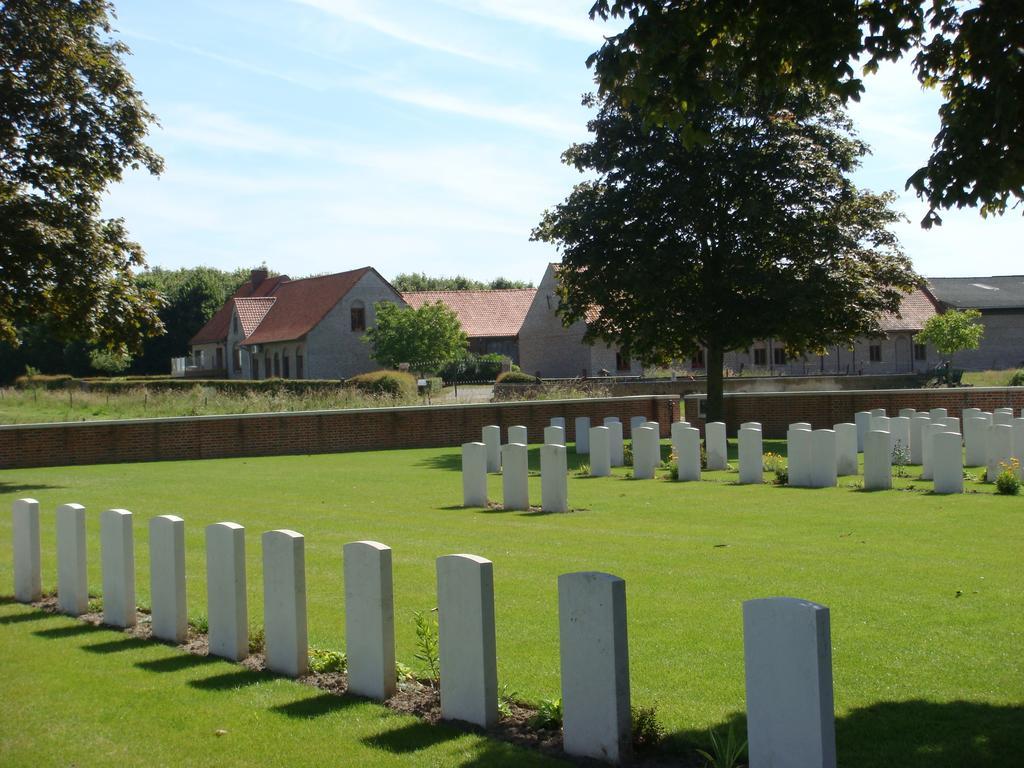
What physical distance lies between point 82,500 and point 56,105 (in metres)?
8.20

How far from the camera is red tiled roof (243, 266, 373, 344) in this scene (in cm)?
5825

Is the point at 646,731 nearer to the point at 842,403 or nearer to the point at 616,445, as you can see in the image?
the point at 616,445

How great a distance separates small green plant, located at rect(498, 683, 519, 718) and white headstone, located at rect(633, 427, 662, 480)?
12935mm

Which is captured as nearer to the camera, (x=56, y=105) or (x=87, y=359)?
(x=56, y=105)

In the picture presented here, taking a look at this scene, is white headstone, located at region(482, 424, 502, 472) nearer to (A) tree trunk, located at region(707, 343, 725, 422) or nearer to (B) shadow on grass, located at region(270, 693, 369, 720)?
(A) tree trunk, located at region(707, 343, 725, 422)

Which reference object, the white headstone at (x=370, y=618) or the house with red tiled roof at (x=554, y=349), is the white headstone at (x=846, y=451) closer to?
the white headstone at (x=370, y=618)

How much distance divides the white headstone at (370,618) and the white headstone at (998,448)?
44.5 feet

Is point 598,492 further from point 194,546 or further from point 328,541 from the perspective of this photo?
point 194,546

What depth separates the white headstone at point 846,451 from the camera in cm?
1847

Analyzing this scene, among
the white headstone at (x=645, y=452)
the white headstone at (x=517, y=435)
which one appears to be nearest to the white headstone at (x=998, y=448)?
the white headstone at (x=645, y=452)

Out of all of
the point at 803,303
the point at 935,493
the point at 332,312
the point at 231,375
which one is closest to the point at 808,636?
the point at 935,493

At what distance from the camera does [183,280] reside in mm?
87688

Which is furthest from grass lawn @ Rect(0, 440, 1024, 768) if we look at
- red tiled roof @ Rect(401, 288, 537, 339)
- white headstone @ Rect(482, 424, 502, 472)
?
red tiled roof @ Rect(401, 288, 537, 339)

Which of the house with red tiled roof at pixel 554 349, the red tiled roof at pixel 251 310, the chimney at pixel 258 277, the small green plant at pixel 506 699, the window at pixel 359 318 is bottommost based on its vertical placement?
the small green plant at pixel 506 699
